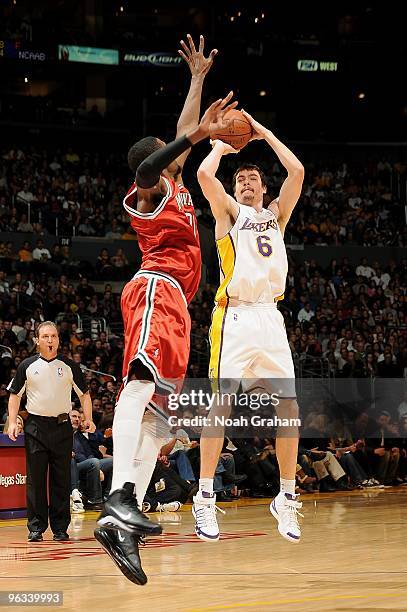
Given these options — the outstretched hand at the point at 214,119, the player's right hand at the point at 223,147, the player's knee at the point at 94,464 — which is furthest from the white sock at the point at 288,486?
the player's knee at the point at 94,464

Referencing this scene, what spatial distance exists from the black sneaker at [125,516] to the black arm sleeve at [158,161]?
1.64m

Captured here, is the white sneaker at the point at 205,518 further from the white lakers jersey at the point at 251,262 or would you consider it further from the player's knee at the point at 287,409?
the white lakers jersey at the point at 251,262

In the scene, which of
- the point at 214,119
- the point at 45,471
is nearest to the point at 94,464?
the point at 45,471

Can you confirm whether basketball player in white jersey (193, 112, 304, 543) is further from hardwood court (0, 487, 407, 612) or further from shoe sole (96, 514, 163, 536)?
shoe sole (96, 514, 163, 536)

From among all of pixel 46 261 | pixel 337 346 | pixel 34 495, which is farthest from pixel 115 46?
pixel 34 495

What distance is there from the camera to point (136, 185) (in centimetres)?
562

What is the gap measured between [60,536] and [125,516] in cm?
480

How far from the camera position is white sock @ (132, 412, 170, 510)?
542 cm

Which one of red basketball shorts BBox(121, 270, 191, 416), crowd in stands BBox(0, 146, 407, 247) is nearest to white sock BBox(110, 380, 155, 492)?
red basketball shorts BBox(121, 270, 191, 416)

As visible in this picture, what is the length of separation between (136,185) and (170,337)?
2.91 feet

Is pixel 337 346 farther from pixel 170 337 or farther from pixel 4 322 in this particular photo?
pixel 170 337

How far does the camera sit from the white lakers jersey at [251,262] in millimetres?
6992

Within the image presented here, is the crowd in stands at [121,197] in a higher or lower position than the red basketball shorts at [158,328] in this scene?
higher

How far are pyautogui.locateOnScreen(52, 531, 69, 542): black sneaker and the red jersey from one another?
14.9 feet
